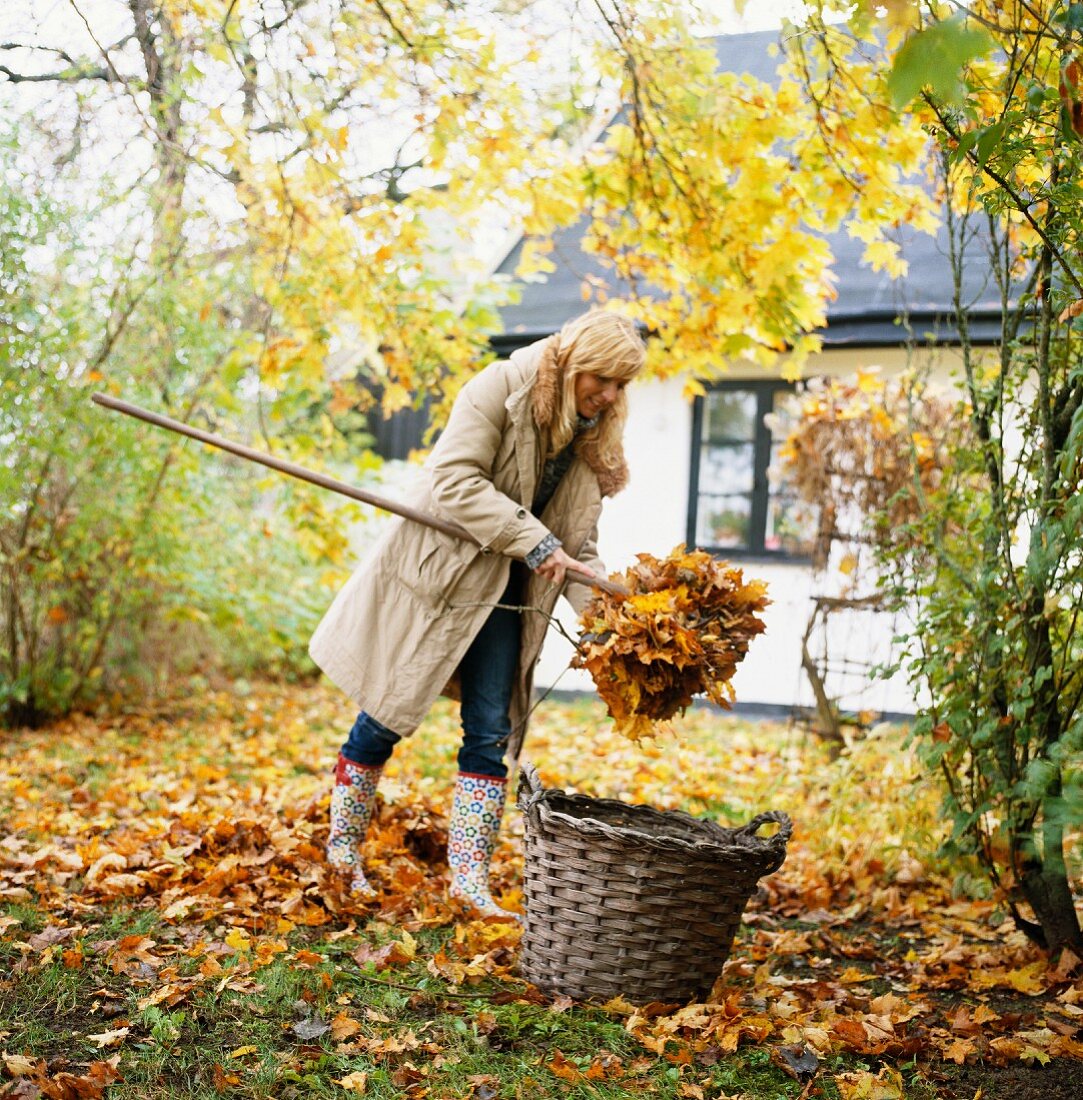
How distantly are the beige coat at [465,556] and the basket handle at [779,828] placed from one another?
762 mm

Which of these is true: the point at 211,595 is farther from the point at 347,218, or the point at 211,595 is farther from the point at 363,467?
the point at 347,218

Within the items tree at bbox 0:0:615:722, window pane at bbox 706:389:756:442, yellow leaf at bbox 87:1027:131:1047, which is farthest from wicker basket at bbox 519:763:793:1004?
window pane at bbox 706:389:756:442

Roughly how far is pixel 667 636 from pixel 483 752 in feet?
3.04

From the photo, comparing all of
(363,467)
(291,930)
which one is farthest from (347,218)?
(291,930)

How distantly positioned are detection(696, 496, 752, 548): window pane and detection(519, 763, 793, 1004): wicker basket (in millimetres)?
6507

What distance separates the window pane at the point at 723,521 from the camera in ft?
30.7

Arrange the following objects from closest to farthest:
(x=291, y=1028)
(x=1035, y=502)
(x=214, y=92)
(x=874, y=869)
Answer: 1. (x=291, y=1028)
2. (x=1035, y=502)
3. (x=874, y=869)
4. (x=214, y=92)

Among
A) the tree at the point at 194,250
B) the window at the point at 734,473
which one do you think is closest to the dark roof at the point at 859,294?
the window at the point at 734,473

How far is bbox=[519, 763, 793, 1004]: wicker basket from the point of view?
9.16 ft

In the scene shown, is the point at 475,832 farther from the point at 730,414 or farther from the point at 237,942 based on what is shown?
the point at 730,414

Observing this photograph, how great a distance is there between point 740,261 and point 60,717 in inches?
189

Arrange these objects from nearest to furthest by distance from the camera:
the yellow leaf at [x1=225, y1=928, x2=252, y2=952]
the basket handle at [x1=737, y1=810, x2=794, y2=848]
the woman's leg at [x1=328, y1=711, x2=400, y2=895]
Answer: the basket handle at [x1=737, y1=810, x2=794, y2=848]
the yellow leaf at [x1=225, y1=928, x2=252, y2=952]
the woman's leg at [x1=328, y1=711, x2=400, y2=895]

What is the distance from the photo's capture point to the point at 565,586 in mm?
3639

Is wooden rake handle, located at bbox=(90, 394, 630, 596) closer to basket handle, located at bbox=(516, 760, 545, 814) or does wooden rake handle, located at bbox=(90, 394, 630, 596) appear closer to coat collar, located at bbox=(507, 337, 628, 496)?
coat collar, located at bbox=(507, 337, 628, 496)
